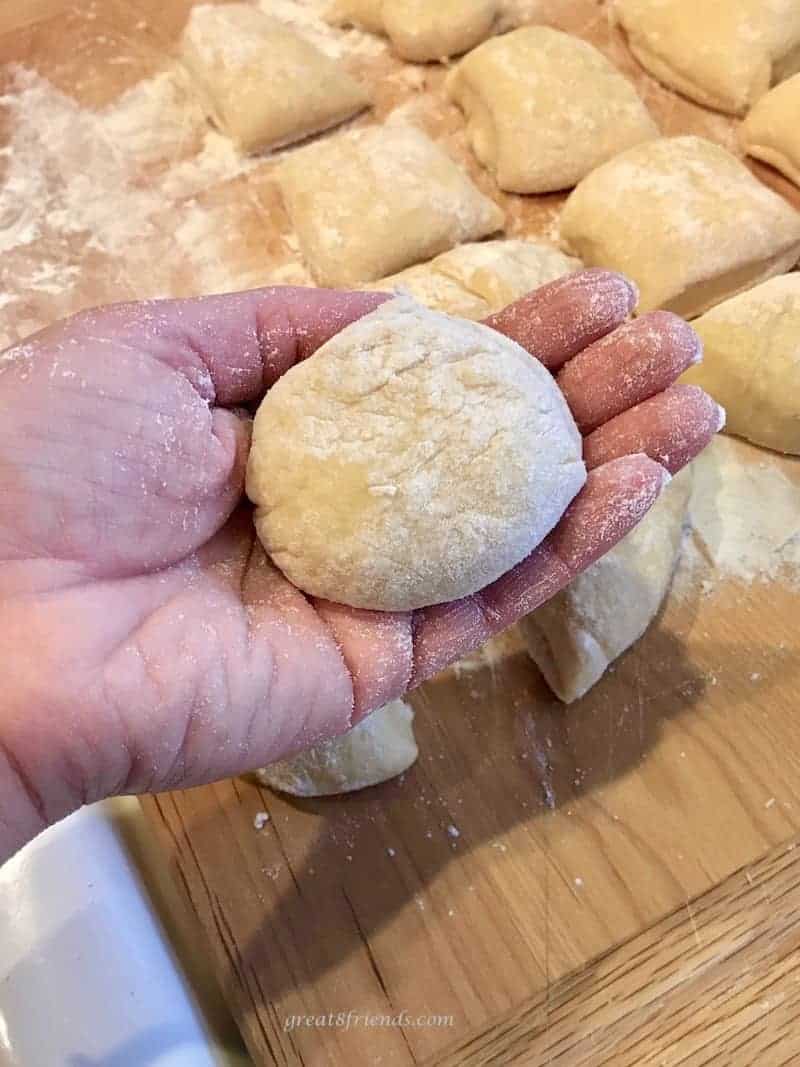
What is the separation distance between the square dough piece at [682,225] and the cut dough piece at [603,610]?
0.44 m

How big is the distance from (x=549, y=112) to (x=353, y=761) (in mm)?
1248

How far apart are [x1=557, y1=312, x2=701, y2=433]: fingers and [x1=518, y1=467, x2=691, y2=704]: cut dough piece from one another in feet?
0.68

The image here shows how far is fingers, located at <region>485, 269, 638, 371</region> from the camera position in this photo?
1.19 m

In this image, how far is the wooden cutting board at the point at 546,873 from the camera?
46.6 inches

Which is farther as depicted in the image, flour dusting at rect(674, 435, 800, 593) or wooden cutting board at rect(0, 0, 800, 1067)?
flour dusting at rect(674, 435, 800, 593)

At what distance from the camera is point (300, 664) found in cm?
99

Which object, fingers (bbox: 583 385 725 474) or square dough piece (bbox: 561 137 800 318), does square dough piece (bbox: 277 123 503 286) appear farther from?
fingers (bbox: 583 385 725 474)

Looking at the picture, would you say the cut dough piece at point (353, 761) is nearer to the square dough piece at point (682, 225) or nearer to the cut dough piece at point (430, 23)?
the square dough piece at point (682, 225)

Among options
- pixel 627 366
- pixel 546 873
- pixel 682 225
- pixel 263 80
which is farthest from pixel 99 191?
pixel 546 873

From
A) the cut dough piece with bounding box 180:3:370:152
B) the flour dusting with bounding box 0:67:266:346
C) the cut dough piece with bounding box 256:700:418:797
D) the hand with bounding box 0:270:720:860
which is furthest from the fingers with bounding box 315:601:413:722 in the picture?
the cut dough piece with bounding box 180:3:370:152

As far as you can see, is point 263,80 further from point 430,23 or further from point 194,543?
point 194,543

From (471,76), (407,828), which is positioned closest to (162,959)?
(407,828)

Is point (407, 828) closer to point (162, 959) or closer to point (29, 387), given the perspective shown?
point (162, 959)

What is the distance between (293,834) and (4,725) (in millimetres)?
542
